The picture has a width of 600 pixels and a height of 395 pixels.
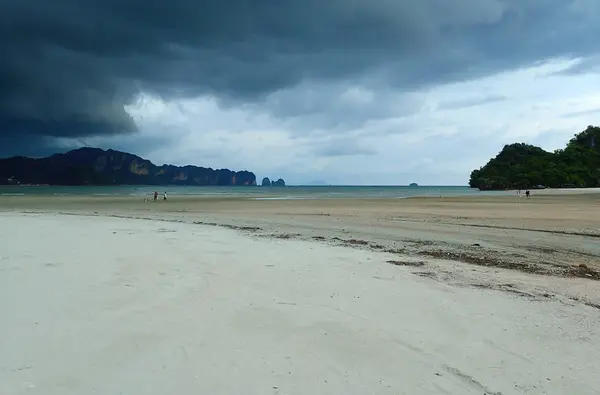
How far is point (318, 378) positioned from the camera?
3.38 metres

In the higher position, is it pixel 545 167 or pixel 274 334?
pixel 545 167

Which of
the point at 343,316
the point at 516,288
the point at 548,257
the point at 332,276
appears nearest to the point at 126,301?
the point at 343,316

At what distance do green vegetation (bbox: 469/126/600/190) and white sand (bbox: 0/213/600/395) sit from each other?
4349 inches

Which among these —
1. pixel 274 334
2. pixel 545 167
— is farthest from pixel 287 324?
pixel 545 167

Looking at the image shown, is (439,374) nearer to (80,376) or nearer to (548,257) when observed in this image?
(80,376)

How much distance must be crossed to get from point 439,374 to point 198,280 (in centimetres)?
396

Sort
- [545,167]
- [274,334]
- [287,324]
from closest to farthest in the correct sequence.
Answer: [274,334] < [287,324] < [545,167]

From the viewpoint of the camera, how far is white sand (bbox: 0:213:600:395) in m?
3.31

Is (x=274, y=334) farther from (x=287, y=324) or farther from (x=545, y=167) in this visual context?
(x=545, y=167)

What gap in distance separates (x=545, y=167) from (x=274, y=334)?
122 m

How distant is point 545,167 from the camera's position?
357ft

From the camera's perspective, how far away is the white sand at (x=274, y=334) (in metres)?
3.31

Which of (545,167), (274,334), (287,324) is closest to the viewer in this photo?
(274,334)

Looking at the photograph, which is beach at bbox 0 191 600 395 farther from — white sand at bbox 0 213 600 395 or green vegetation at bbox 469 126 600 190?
green vegetation at bbox 469 126 600 190
